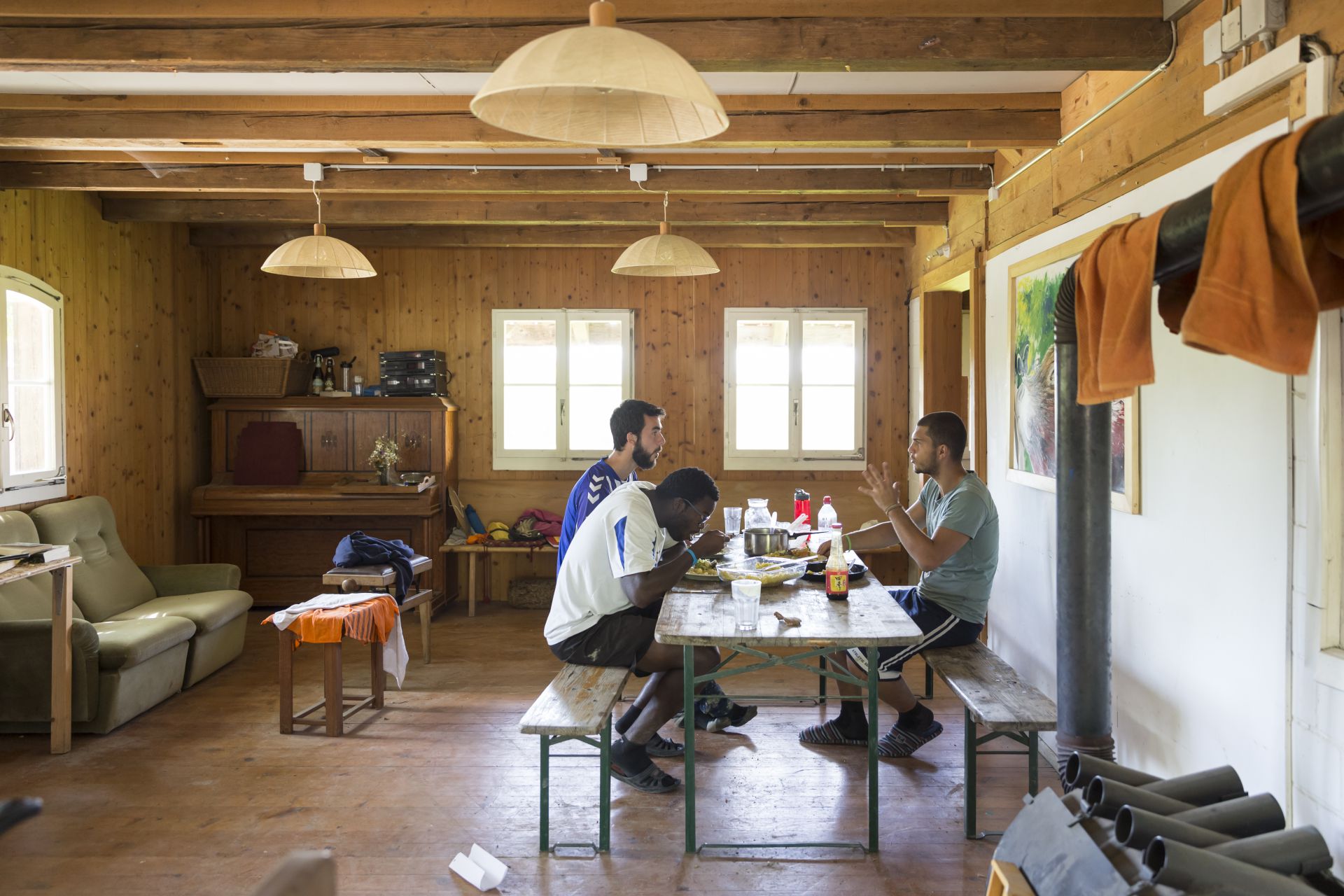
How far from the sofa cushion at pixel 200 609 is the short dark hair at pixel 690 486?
9.61 feet

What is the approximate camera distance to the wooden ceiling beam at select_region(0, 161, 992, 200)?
537 cm

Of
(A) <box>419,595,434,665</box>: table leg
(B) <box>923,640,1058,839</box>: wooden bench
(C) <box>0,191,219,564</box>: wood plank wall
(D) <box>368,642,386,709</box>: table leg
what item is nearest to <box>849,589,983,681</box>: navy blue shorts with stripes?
(B) <box>923,640,1058,839</box>: wooden bench

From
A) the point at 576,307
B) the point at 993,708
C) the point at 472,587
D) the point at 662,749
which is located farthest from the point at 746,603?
the point at 576,307

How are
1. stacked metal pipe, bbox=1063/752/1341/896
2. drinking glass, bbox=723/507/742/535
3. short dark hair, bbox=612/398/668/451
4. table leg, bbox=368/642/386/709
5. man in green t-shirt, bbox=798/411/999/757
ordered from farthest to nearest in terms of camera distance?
1. drinking glass, bbox=723/507/742/535
2. table leg, bbox=368/642/386/709
3. short dark hair, bbox=612/398/668/451
4. man in green t-shirt, bbox=798/411/999/757
5. stacked metal pipe, bbox=1063/752/1341/896

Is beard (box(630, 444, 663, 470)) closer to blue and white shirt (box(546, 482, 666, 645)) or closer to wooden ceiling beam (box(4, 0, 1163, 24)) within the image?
blue and white shirt (box(546, 482, 666, 645))

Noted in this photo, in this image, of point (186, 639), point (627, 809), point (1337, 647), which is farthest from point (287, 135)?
point (1337, 647)

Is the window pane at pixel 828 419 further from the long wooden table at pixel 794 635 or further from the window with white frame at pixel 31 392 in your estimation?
the window with white frame at pixel 31 392

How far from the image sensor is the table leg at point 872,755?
10.6 feet

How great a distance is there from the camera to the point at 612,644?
373cm

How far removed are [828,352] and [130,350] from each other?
4.95m

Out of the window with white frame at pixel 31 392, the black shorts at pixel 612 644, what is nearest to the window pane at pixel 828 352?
the black shorts at pixel 612 644

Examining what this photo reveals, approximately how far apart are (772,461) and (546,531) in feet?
5.96

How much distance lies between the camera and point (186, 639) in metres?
5.07

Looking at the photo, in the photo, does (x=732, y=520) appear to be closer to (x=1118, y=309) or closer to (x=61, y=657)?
(x=61, y=657)
